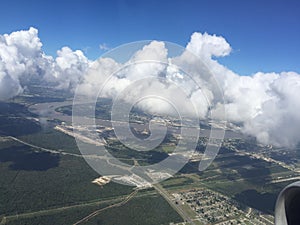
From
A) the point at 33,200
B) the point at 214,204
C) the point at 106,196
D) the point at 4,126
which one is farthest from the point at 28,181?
the point at 4,126

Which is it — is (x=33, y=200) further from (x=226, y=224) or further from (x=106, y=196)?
(x=226, y=224)

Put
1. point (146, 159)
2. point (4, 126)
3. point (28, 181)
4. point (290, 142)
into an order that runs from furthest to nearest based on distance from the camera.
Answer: point (290, 142) < point (4, 126) < point (146, 159) < point (28, 181)

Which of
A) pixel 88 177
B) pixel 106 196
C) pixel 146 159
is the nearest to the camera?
pixel 106 196

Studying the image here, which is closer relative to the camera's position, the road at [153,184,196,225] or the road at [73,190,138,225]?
the road at [73,190,138,225]

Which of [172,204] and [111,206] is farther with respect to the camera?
[172,204]

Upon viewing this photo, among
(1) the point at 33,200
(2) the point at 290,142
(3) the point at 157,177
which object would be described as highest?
(2) the point at 290,142

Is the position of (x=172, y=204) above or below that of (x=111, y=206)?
above

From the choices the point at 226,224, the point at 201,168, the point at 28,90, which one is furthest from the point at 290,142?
the point at 28,90

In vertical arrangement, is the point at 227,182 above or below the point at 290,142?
below

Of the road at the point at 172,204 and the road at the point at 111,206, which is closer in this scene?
the road at the point at 111,206

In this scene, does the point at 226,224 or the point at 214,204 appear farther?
the point at 214,204
